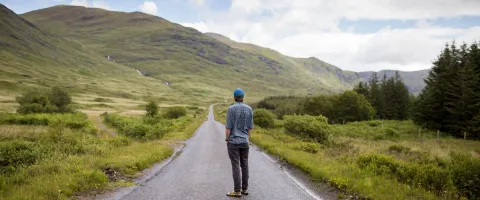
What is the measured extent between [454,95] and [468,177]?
39071 millimetres

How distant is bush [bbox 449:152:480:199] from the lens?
28.8 ft

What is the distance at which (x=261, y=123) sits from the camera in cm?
4781

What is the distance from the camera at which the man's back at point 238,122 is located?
858cm

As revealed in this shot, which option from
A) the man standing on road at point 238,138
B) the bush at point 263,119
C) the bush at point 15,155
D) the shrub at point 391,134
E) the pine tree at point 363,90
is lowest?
the shrub at point 391,134

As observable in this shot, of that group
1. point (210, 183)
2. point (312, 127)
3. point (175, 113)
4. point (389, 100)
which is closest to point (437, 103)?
point (312, 127)

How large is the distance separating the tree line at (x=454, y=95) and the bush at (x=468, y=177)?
1313 inches

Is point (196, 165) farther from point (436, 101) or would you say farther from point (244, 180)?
point (436, 101)

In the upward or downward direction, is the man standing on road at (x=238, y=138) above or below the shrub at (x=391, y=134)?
above

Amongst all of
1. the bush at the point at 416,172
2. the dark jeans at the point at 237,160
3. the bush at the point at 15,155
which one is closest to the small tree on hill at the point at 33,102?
the bush at the point at 15,155

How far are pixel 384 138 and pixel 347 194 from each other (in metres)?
34.5

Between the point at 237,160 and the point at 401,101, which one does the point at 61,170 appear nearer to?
the point at 237,160

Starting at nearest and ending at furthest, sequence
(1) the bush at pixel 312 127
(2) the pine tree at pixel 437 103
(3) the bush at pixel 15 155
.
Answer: (3) the bush at pixel 15 155
(1) the bush at pixel 312 127
(2) the pine tree at pixel 437 103

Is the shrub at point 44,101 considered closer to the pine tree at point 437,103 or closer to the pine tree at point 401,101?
the pine tree at point 437,103

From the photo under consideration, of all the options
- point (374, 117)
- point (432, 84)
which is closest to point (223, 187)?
point (432, 84)
